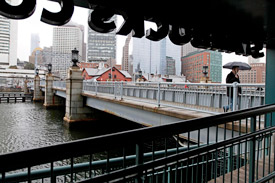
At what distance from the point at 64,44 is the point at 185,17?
14085 cm

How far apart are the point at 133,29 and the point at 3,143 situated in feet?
52.3

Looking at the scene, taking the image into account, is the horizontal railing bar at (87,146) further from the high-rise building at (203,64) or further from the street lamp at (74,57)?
the high-rise building at (203,64)

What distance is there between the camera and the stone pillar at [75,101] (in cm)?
2052

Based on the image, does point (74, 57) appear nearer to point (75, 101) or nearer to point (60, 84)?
point (75, 101)

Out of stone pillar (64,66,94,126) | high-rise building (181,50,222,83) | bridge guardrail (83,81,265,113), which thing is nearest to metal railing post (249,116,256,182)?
bridge guardrail (83,81,265,113)

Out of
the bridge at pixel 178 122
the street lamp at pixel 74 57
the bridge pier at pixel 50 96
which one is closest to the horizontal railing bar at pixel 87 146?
the bridge at pixel 178 122

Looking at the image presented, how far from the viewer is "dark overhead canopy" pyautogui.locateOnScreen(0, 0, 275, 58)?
7.58ft

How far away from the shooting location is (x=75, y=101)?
2075 centimetres

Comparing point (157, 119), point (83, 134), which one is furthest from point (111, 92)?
point (157, 119)

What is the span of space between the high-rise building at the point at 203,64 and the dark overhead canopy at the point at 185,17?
7769 centimetres

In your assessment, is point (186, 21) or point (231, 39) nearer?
point (186, 21)

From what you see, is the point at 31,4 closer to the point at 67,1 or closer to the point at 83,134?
the point at 67,1

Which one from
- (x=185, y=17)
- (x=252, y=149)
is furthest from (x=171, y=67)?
(x=252, y=149)

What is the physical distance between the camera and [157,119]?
976 centimetres
